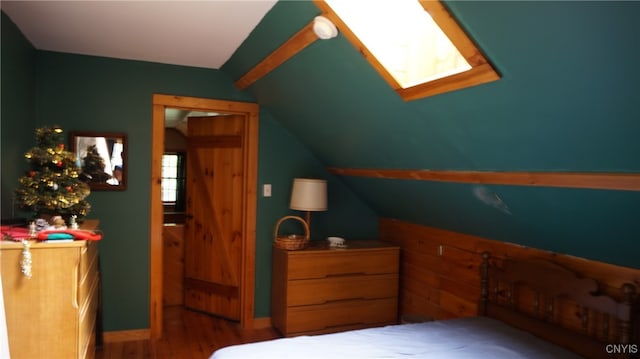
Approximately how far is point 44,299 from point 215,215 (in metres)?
→ 2.26

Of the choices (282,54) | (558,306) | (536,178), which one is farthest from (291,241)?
(536,178)

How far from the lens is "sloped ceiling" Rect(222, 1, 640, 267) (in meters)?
1.37

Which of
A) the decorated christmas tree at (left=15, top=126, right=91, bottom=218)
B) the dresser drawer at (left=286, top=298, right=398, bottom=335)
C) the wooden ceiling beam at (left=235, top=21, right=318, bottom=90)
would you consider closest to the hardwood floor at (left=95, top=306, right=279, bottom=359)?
the dresser drawer at (left=286, top=298, right=398, bottom=335)

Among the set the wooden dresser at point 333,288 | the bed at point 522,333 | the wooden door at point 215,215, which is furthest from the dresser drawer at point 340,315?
the bed at point 522,333

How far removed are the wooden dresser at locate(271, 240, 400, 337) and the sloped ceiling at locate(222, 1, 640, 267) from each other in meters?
0.58

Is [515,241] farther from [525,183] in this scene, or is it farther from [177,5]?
[177,5]

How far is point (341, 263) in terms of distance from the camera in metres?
3.72

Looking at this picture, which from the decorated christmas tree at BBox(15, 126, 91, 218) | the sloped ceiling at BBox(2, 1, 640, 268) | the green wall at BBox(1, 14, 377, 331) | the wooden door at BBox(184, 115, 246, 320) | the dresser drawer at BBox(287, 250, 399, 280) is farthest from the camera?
the wooden door at BBox(184, 115, 246, 320)

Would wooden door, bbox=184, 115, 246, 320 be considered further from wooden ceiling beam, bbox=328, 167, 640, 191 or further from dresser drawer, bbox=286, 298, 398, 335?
wooden ceiling beam, bbox=328, 167, 640, 191

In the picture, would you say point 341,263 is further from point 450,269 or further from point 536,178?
point 536,178

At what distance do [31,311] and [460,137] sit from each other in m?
2.22

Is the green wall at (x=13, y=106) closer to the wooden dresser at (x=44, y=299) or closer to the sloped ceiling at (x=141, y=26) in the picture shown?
the sloped ceiling at (x=141, y=26)

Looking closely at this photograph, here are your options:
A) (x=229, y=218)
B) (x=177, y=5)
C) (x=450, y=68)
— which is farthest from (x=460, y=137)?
(x=229, y=218)

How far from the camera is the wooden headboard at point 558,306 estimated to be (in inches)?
80.9
